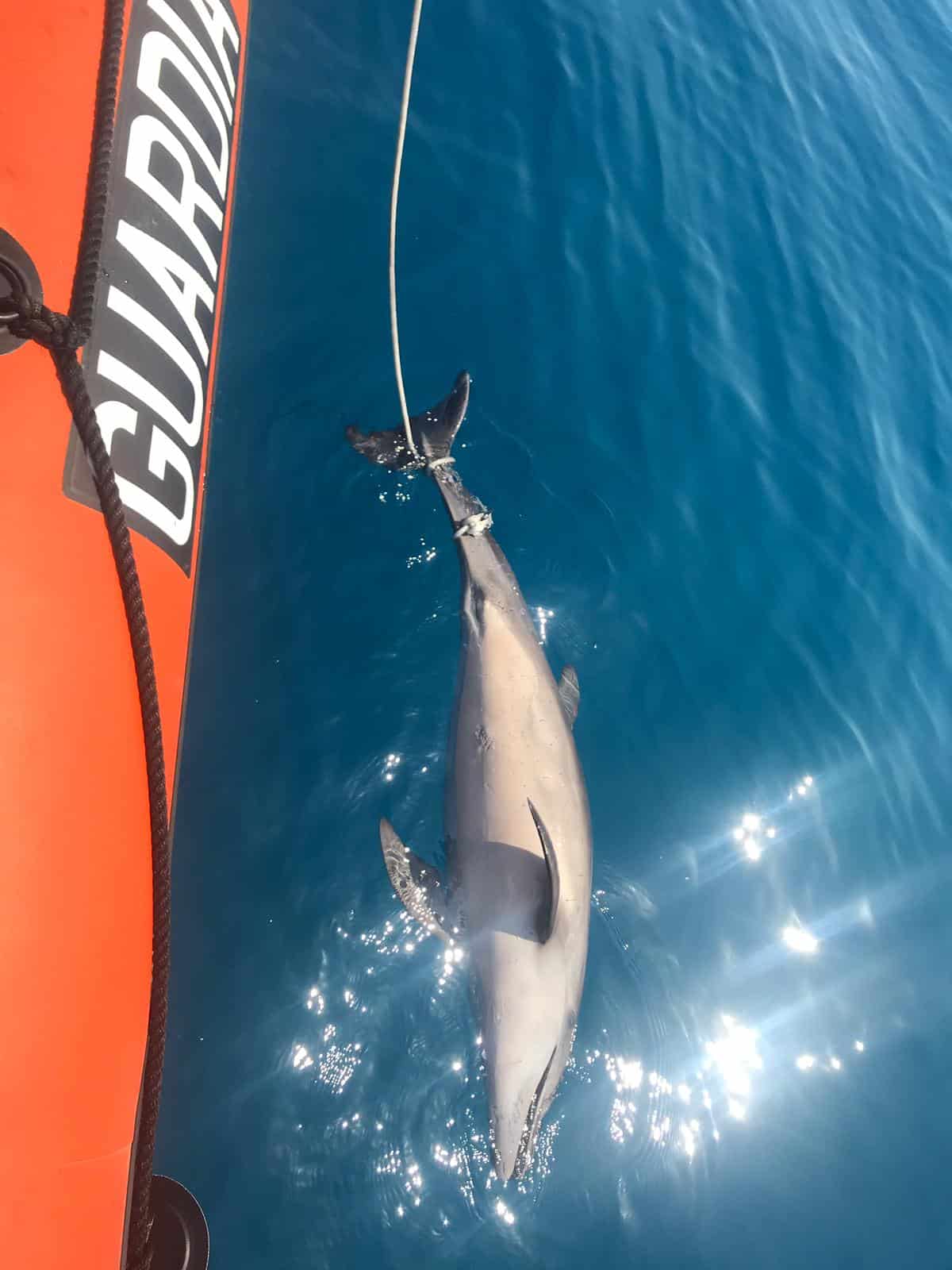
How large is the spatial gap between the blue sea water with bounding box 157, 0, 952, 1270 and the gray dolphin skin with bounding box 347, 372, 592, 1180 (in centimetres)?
29

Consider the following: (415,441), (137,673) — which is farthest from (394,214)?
(137,673)

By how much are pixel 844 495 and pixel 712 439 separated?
1.45m

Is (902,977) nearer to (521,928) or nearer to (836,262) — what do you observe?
(521,928)

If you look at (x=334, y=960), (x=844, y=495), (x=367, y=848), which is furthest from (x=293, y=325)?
(x=844, y=495)

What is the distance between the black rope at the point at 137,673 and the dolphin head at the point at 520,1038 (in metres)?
1.76

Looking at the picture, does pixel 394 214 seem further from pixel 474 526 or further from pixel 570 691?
pixel 570 691

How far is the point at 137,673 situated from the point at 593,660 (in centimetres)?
351

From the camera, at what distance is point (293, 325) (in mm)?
6105

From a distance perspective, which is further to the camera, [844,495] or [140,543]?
[844,495]

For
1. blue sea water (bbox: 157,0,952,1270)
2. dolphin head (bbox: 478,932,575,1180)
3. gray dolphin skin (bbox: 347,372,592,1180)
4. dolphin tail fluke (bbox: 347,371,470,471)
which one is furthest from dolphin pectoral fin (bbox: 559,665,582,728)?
dolphin tail fluke (bbox: 347,371,470,471)

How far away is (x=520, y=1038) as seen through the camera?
4.16 m

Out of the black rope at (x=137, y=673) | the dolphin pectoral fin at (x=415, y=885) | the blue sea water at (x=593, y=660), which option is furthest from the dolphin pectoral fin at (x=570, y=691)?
the black rope at (x=137, y=673)

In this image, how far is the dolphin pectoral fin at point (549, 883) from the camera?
13.3 feet

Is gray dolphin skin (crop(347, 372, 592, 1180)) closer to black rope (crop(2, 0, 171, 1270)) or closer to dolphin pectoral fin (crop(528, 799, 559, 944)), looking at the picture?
dolphin pectoral fin (crop(528, 799, 559, 944))
